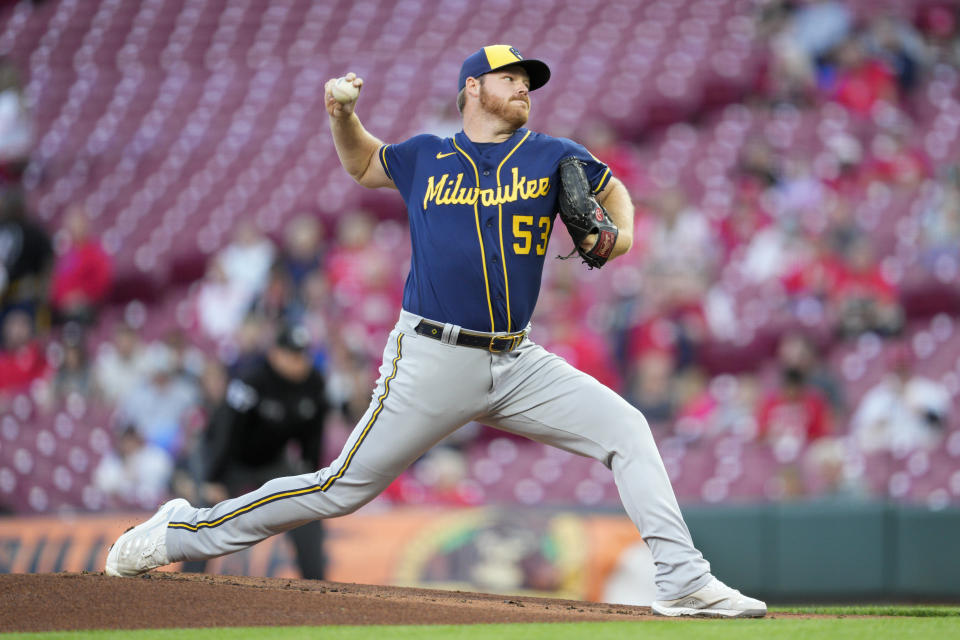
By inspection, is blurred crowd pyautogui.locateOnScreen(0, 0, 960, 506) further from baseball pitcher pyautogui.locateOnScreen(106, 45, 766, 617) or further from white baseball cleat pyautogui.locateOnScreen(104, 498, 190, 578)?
baseball pitcher pyautogui.locateOnScreen(106, 45, 766, 617)

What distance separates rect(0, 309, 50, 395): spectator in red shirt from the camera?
8781 millimetres

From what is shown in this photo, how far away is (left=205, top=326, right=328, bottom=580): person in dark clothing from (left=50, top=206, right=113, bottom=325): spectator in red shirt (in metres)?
4.40

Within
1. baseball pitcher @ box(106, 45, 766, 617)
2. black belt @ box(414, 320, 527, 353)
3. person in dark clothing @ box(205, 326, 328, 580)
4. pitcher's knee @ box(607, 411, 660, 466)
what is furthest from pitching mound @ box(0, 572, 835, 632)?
person in dark clothing @ box(205, 326, 328, 580)

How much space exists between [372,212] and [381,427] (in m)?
6.89

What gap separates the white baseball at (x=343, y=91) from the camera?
3.48m

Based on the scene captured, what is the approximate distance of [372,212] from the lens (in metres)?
10.2

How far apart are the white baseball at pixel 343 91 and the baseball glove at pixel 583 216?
65cm

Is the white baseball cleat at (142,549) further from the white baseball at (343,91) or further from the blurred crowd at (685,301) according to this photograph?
the blurred crowd at (685,301)

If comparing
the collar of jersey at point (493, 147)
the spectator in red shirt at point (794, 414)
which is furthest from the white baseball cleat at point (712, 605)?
the spectator in red shirt at point (794, 414)

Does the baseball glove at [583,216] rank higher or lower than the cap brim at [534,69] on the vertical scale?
lower

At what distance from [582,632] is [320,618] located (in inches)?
28.1

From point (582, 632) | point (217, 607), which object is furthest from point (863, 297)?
point (217, 607)

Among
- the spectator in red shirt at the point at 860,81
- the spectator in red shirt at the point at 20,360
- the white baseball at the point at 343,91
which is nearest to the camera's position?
the white baseball at the point at 343,91

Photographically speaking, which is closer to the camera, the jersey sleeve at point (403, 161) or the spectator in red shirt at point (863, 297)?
the jersey sleeve at point (403, 161)
